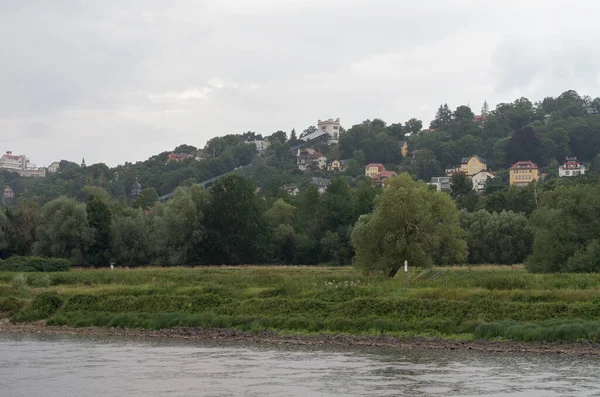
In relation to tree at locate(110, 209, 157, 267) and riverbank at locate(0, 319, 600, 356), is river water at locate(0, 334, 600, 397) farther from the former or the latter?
tree at locate(110, 209, 157, 267)

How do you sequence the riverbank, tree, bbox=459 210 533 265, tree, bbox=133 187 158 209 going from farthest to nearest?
1. tree, bbox=133 187 158 209
2. tree, bbox=459 210 533 265
3. the riverbank

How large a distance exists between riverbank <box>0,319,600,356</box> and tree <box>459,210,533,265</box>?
4822 centimetres

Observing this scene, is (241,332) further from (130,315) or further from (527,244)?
(527,244)

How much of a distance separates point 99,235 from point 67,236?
11.0 feet

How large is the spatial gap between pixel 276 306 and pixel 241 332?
3.54 m

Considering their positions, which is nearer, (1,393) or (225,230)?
(1,393)

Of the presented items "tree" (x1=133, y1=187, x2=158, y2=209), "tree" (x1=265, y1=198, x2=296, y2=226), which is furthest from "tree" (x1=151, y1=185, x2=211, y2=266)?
"tree" (x1=133, y1=187, x2=158, y2=209)

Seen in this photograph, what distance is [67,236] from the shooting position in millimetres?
91312

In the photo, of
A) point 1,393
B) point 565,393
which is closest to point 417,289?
point 565,393

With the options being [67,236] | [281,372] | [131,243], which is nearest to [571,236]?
[281,372]

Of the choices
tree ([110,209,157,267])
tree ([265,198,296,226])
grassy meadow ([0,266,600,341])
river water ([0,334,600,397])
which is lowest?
river water ([0,334,600,397])

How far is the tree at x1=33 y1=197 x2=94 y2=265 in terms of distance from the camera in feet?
297

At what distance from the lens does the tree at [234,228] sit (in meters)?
96.8

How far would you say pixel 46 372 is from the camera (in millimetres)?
33969
